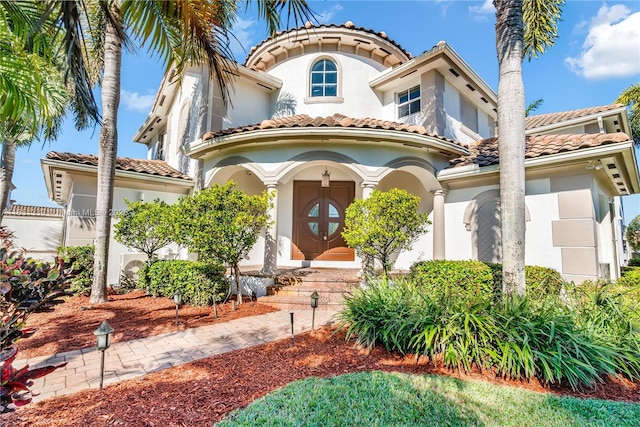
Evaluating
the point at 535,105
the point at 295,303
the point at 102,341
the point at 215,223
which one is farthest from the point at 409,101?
the point at 535,105

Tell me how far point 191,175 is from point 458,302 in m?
10.8

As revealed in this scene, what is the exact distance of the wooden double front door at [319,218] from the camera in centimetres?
1227

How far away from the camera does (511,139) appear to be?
589 centimetres

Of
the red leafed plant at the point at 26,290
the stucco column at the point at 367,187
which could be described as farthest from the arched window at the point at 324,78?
the red leafed plant at the point at 26,290

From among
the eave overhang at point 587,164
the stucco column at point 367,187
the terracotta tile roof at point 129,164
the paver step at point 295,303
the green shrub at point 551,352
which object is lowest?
the paver step at point 295,303

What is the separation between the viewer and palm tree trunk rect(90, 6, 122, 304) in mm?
8484

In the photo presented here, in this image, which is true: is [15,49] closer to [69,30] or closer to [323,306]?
[69,30]

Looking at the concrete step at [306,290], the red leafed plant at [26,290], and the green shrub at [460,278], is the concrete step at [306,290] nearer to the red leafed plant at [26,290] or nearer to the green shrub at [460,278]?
the green shrub at [460,278]

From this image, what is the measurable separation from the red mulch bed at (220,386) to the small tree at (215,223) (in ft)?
10.2

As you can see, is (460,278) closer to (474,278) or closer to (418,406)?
(474,278)

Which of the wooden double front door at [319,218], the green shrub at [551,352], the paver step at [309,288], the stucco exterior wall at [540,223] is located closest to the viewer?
the green shrub at [551,352]

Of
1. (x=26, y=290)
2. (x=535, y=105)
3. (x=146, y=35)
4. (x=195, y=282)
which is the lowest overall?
(x=195, y=282)

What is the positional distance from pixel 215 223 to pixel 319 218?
553 centimetres

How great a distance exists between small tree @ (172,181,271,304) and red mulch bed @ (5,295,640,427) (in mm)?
3100
